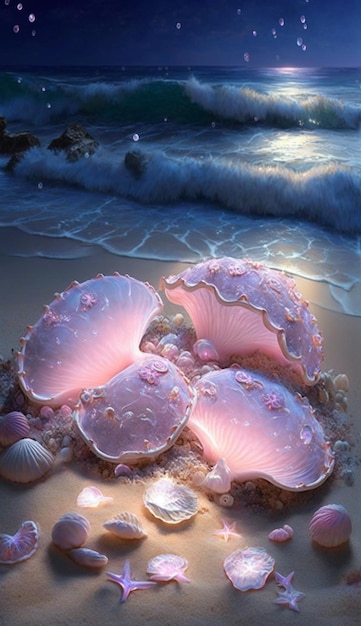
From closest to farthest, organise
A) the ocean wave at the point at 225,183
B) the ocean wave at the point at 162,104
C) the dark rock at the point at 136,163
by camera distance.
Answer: the ocean wave at the point at 225,183
the dark rock at the point at 136,163
the ocean wave at the point at 162,104

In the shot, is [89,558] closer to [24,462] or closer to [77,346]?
[24,462]

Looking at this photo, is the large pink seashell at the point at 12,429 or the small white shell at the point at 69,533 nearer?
the small white shell at the point at 69,533

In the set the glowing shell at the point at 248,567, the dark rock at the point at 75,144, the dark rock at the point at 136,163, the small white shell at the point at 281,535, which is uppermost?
the dark rock at the point at 75,144

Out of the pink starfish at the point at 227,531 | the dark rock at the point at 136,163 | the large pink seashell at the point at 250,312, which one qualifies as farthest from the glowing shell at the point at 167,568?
the dark rock at the point at 136,163

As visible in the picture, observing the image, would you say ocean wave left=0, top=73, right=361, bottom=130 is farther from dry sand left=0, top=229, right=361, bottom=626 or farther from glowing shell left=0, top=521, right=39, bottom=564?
glowing shell left=0, top=521, right=39, bottom=564

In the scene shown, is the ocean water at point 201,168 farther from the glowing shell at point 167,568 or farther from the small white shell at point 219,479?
the glowing shell at point 167,568

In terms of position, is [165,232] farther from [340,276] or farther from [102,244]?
[340,276]

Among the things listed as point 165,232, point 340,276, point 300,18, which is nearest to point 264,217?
point 165,232
